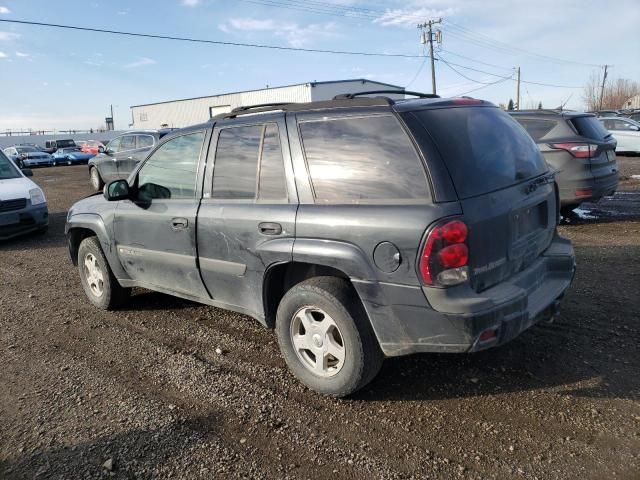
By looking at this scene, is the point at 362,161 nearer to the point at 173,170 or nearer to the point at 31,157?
the point at 173,170

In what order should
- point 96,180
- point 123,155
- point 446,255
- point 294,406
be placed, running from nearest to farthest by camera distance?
point 446,255 < point 294,406 < point 123,155 < point 96,180

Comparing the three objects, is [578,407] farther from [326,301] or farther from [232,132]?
[232,132]

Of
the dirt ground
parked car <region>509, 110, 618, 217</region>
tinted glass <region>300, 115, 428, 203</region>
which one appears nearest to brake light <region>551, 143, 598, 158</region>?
parked car <region>509, 110, 618, 217</region>

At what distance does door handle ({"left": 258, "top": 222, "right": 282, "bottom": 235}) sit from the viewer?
3.27 meters

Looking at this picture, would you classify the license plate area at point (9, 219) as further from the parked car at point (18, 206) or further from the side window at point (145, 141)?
the side window at point (145, 141)

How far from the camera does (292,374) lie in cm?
357

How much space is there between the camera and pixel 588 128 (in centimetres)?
768

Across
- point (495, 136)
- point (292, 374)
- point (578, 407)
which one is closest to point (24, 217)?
point (292, 374)

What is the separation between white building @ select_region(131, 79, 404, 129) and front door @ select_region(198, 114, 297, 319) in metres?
31.9

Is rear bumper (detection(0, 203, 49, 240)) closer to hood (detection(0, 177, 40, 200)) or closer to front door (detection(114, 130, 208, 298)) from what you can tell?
hood (detection(0, 177, 40, 200))

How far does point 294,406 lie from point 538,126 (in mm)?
Answer: 6747

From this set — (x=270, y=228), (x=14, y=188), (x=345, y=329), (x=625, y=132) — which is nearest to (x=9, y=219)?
(x=14, y=188)

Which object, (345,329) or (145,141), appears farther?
(145,141)

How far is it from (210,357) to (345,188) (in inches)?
72.9
